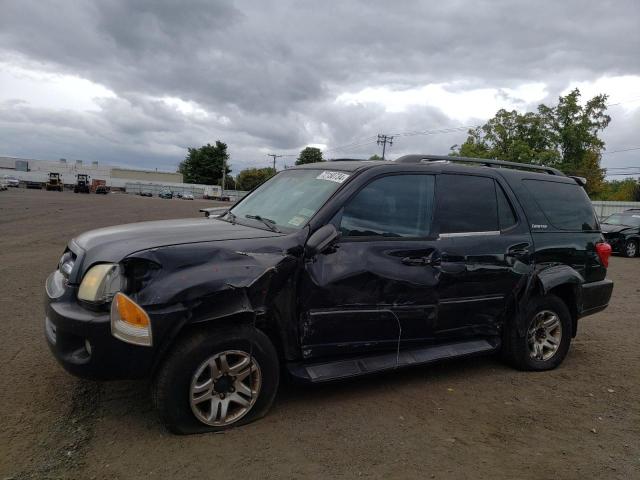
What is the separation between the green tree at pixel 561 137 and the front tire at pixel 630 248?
2248 cm

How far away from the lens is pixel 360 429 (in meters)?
3.30

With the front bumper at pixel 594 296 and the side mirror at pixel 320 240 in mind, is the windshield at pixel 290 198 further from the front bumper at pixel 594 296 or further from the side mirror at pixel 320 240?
the front bumper at pixel 594 296

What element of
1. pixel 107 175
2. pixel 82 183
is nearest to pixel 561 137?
pixel 82 183

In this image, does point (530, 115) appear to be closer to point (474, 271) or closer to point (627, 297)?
point (627, 297)

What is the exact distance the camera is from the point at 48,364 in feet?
13.6

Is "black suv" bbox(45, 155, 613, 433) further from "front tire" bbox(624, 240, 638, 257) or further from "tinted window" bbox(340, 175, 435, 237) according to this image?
"front tire" bbox(624, 240, 638, 257)

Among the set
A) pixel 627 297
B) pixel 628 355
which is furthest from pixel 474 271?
pixel 627 297

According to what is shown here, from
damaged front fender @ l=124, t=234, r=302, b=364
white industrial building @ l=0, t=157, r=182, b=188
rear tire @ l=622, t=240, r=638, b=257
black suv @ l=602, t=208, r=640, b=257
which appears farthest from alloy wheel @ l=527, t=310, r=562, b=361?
white industrial building @ l=0, t=157, r=182, b=188

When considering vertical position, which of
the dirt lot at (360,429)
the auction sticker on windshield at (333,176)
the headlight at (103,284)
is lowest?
the dirt lot at (360,429)

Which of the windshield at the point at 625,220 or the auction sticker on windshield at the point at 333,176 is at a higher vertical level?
the auction sticker on windshield at the point at 333,176

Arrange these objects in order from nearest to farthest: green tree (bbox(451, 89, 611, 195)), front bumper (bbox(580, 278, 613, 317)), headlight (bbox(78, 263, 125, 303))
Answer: headlight (bbox(78, 263, 125, 303)) → front bumper (bbox(580, 278, 613, 317)) → green tree (bbox(451, 89, 611, 195))

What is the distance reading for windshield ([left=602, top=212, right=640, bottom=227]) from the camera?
674 inches

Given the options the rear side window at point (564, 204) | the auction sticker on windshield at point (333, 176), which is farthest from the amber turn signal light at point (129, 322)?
the rear side window at point (564, 204)

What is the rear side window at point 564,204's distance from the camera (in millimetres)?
4766
